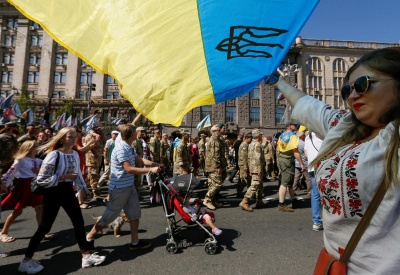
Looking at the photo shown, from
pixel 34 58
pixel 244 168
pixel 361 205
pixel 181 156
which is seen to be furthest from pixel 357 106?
pixel 34 58

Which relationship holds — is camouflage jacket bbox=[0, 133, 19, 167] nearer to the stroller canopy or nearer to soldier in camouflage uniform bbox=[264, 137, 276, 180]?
the stroller canopy

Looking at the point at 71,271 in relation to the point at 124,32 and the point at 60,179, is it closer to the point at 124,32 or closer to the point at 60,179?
the point at 60,179

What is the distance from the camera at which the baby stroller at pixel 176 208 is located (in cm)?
408

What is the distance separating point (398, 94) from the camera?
41.9 inches

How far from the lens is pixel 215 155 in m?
7.12

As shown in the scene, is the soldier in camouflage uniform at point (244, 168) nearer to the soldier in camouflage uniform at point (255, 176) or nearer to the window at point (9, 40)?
the soldier in camouflage uniform at point (255, 176)

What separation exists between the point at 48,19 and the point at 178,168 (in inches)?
265

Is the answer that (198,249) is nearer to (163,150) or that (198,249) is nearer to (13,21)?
(163,150)

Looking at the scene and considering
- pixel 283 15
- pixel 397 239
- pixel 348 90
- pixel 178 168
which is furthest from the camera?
pixel 178 168

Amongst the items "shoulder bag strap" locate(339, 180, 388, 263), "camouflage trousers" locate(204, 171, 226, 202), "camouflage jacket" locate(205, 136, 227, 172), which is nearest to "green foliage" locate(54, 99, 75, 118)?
"camouflage jacket" locate(205, 136, 227, 172)

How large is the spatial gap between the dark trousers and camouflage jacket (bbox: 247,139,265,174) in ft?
13.9

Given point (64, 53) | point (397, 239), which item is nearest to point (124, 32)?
point (397, 239)

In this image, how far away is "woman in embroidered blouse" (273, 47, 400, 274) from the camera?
0.98 m

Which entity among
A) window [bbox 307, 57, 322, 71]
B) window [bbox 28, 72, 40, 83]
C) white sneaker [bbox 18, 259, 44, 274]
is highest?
window [bbox 307, 57, 322, 71]
